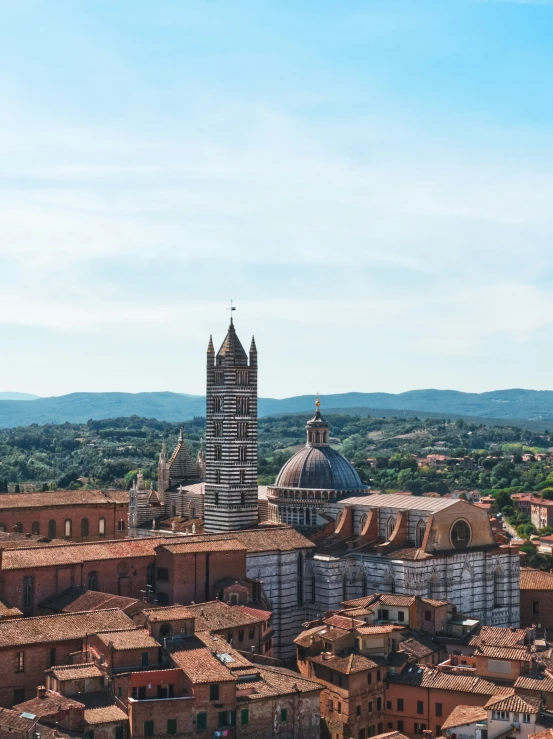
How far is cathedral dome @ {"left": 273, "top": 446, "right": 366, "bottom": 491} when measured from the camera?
59.9 m

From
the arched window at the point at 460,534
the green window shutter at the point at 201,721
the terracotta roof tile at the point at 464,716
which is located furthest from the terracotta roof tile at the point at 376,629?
the arched window at the point at 460,534

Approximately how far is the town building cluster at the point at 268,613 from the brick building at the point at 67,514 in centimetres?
13

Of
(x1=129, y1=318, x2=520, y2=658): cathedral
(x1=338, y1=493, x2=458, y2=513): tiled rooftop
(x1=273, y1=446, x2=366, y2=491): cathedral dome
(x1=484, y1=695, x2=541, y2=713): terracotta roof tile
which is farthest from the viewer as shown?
(x1=273, y1=446, x2=366, y2=491): cathedral dome

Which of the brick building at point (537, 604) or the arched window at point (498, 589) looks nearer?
the arched window at point (498, 589)

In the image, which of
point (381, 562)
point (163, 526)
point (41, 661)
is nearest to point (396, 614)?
point (381, 562)

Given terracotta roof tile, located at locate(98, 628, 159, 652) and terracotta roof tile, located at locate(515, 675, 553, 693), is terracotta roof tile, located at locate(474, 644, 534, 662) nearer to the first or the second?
terracotta roof tile, located at locate(515, 675, 553, 693)

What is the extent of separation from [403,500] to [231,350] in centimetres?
1246

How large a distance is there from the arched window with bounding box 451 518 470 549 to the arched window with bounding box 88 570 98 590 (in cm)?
Answer: 1740

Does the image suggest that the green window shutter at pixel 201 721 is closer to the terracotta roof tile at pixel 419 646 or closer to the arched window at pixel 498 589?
the terracotta roof tile at pixel 419 646

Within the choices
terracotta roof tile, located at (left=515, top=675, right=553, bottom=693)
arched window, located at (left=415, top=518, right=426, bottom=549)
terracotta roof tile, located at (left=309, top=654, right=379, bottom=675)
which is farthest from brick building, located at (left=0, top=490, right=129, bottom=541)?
terracotta roof tile, located at (left=515, top=675, right=553, bottom=693)

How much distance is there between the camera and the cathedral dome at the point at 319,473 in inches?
2360

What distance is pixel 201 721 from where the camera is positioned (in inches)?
1473

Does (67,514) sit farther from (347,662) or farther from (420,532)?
(347,662)

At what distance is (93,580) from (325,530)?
48.1 feet
